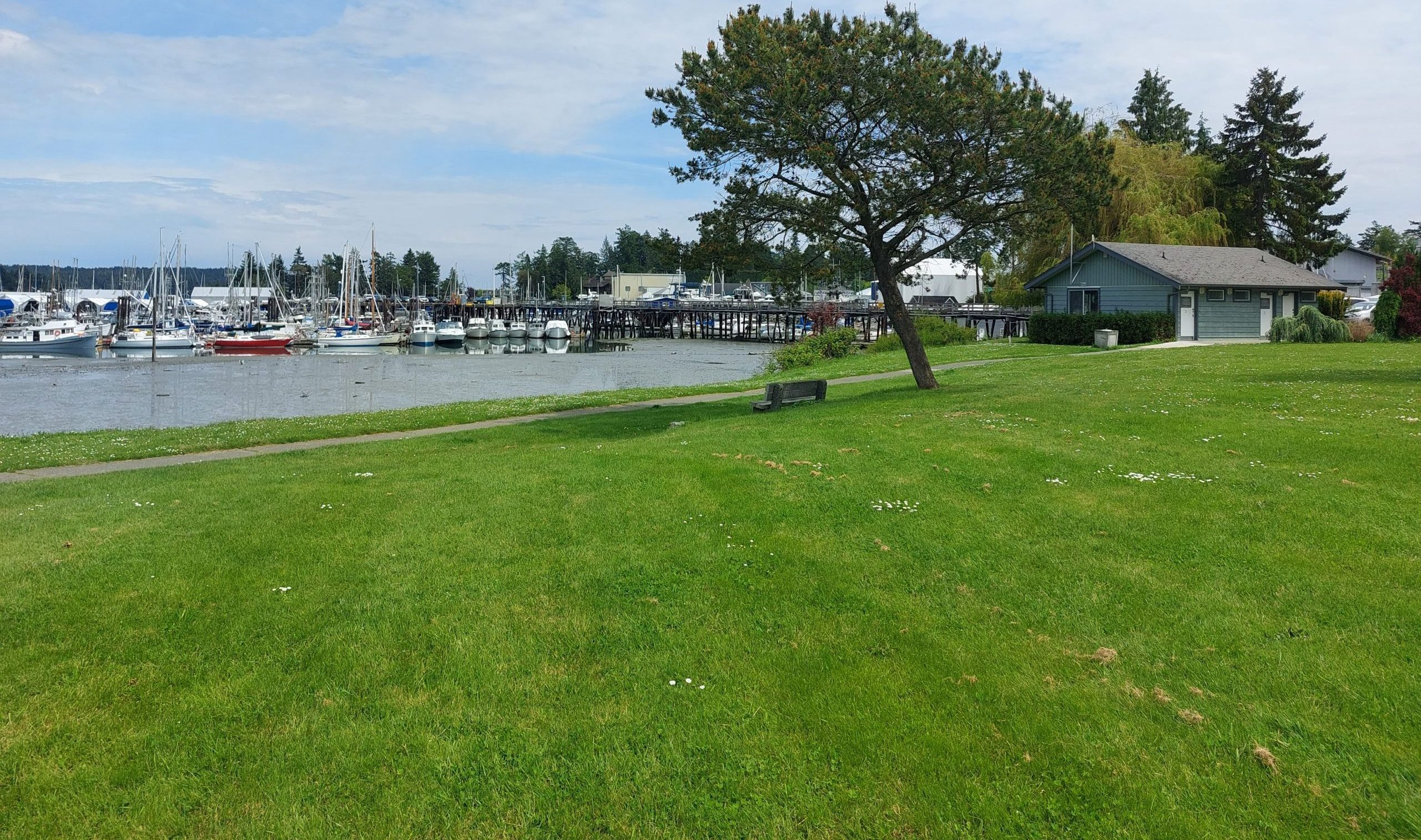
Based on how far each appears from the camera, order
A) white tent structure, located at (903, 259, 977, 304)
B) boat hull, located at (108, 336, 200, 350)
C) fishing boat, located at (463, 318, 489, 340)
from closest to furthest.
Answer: boat hull, located at (108, 336, 200, 350) → white tent structure, located at (903, 259, 977, 304) → fishing boat, located at (463, 318, 489, 340)

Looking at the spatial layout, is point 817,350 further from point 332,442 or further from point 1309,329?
point 332,442

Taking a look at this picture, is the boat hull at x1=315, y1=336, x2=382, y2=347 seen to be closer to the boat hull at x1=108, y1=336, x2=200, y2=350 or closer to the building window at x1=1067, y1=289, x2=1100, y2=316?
the boat hull at x1=108, y1=336, x2=200, y2=350

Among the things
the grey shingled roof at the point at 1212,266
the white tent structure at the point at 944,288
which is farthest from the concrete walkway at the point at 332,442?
the white tent structure at the point at 944,288

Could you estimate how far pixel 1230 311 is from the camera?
4166cm

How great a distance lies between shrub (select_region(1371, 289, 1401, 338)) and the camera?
3584cm

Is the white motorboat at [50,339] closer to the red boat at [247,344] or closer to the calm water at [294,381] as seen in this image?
the calm water at [294,381]

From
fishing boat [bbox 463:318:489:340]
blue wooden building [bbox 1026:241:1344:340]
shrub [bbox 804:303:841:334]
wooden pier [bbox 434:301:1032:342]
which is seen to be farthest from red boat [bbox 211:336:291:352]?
blue wooden building [bbox 1026:241:1344:340]

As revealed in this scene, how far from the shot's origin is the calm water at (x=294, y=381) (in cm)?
3234

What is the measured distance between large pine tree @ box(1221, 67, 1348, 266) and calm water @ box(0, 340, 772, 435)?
117ft

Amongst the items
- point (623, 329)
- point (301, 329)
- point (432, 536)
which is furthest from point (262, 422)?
point (623, 329)

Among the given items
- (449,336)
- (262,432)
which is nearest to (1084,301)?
(262,432)

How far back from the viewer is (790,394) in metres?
21.1

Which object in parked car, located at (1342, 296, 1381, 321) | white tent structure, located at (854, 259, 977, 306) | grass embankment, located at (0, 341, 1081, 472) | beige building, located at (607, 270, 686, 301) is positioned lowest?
grass embankment, located at (0, 341, 1081, 472)

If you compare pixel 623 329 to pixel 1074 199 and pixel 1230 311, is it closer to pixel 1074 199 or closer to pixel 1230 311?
pixel 1230 311
